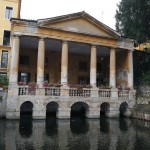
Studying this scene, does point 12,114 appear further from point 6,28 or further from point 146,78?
point 146,78

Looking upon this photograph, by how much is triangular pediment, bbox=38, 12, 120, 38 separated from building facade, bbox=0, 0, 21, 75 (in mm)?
10719

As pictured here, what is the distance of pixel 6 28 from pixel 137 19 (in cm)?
1935

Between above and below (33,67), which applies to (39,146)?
below

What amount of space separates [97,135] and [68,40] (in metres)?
13.7

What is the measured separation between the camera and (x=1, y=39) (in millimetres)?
36062

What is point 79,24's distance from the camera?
3014 cm

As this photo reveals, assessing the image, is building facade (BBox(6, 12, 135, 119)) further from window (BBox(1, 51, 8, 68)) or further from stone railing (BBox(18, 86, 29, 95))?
window (BBox(1, 51, 8, 68))

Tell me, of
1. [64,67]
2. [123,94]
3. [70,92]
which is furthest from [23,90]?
[123,94]

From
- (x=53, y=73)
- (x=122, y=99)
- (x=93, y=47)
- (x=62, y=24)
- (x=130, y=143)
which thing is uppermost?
(x=62, y=24)

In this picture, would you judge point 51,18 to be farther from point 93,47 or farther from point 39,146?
point 39,146

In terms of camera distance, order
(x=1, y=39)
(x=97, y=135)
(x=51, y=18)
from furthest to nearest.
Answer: (x=1, y=39), (x=51, y=18), (x=97, y=135)

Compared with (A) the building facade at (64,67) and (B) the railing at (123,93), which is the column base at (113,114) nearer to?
(A) the building facade at (64,67)

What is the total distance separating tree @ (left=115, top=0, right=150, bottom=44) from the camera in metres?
35.3

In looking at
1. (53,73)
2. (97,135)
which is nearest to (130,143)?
(97,135)
